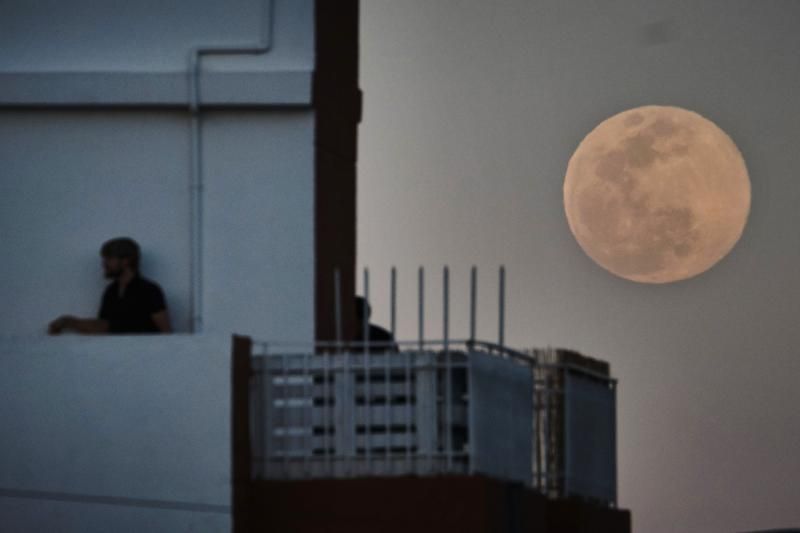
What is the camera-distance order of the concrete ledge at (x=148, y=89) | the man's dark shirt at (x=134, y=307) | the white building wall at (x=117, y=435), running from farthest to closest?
1. the concrete ledge at (x=148, y=89)
2. the man's dark shirt at (x=134, y=307)
3. the white building wall at (x=117, y=435)

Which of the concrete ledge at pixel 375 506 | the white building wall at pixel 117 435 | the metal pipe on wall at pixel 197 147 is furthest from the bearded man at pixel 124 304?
the concrete ledge at pixel 375 506

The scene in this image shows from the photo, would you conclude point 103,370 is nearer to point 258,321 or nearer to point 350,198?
point 258,321

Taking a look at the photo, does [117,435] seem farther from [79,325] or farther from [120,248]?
[120,248]

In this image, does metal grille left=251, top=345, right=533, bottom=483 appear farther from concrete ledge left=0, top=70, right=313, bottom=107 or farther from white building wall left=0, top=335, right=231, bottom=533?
concrete ledge left=0, top=70, right=313, bottom=107

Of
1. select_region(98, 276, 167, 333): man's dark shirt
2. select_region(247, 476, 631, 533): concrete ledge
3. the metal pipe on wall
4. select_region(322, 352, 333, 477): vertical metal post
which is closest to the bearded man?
select_region(98, 276, 167, 333): man's dark shirt

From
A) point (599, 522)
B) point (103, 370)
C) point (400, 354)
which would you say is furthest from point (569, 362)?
point (103, 370)

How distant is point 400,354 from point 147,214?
3.66m

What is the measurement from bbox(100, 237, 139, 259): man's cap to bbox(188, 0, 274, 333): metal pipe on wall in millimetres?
594

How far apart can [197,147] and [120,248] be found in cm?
113

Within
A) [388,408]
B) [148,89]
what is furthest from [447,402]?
[148,89]

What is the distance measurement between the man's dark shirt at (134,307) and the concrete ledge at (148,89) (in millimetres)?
1591

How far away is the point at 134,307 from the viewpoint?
2062cm

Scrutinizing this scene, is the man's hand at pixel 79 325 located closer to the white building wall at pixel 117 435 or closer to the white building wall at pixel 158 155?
the white building wall at pixel 158 155

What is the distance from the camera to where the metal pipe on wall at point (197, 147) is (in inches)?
834
